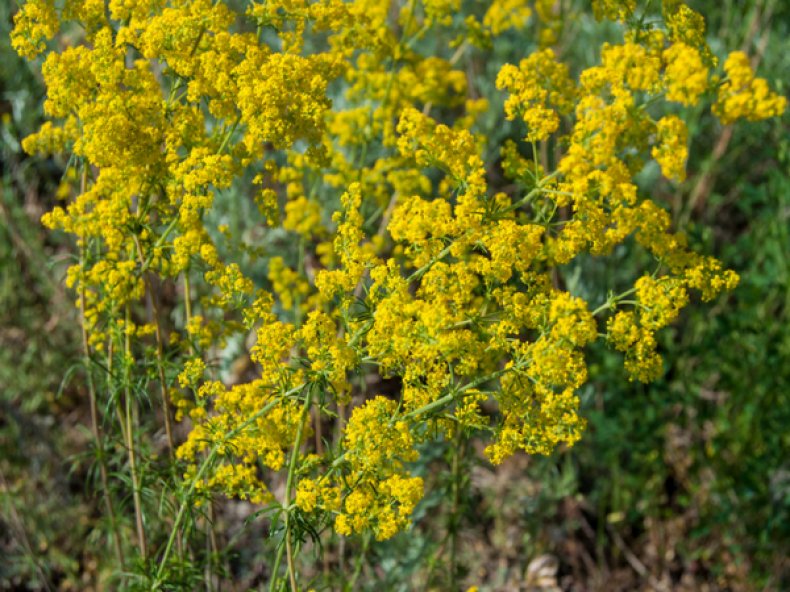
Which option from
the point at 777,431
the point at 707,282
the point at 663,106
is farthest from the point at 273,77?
the point at 663,106

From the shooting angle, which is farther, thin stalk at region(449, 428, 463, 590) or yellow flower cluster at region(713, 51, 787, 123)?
thin stalk at region(449, 428, 463, 590)

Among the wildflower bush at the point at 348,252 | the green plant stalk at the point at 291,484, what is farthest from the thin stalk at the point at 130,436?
the green plant stalk at the point at 291,484

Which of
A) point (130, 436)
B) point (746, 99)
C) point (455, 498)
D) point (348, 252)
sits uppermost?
point (746, 99)

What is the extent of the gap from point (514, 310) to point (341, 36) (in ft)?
4.43

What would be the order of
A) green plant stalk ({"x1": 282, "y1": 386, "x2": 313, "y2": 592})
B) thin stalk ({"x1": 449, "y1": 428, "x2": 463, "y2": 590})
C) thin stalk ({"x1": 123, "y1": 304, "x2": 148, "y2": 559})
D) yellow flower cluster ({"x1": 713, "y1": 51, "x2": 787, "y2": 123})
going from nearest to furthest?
green plant stalk ({"x1": 282, "y1": 386, "x2": 313, "y2": 592}) → yellow flower cluster ({"x1": 713, "y1": 51, "x2": 787, "y2": 123}) → thin stalk ({"x1": 123, "y1": 304, "x2": 148, "y2": 559}) → thin stalk ({"x1": 449, "y1": 428, "x2": 463, "y2": 590})

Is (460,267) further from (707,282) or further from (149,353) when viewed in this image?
(149,353)

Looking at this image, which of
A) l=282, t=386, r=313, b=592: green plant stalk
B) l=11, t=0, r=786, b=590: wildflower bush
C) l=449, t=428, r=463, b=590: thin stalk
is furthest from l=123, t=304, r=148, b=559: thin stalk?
l=449, t=428, r=463, b=590: thin stalk

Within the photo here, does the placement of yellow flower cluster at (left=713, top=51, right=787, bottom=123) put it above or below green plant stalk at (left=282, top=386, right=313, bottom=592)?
above

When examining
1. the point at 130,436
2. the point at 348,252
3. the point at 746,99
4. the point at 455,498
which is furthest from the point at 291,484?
the point at 746,99

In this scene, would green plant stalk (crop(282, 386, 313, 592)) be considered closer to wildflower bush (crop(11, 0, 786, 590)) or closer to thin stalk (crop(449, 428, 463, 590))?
wildflower bush (crop(11, 0, 786, 590))

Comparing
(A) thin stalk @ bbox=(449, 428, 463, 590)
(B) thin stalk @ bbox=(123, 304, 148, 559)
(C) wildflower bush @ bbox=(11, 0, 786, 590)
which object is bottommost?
(A) thin stalk @ bbox=(449, 428, 463, 590)

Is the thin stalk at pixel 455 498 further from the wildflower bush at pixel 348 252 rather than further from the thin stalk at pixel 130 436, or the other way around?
the thin stalk at pixel 130 436

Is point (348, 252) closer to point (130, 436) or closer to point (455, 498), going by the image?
point (130, 436)

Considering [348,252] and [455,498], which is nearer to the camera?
[348,252]
